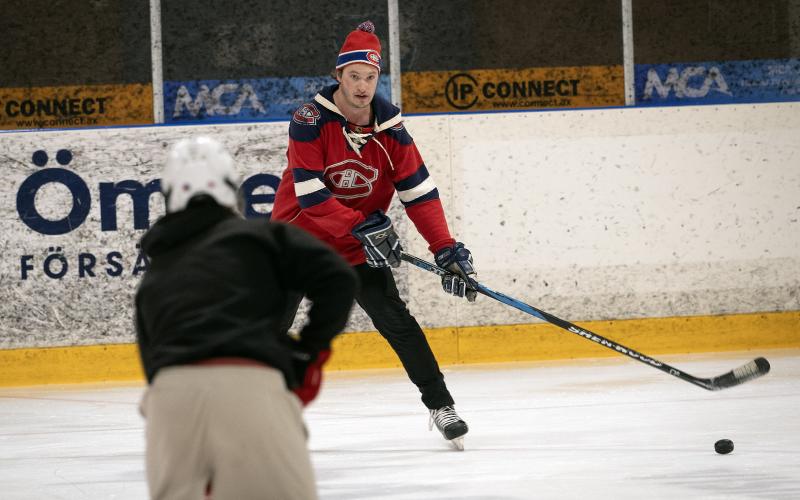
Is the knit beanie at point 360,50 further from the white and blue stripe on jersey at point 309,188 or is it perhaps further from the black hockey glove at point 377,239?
the black hockey glove at point 377,239

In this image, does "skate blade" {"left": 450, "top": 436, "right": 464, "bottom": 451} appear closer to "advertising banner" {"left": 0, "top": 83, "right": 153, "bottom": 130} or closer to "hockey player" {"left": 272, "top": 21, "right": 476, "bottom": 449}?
"hockey player" {"left": 272, "top": 21, "right": 476, "bottom": 449}

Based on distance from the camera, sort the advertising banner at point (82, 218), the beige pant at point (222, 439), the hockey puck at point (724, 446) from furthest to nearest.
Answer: the advertising banner at point (82, 218) < the hockey puck at point (724, 446) < the beige pant at point (222, 439)

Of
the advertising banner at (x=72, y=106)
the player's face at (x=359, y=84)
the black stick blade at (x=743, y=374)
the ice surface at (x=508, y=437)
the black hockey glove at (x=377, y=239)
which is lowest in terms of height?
the ice surface at (x=508, y=437)

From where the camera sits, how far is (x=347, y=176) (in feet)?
13.5

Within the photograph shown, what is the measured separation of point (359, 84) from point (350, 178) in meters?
0.31

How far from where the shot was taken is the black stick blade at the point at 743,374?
153 inches

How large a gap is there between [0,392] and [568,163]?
2972 millimetres

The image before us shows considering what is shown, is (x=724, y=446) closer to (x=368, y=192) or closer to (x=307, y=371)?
(x=368, y=192)

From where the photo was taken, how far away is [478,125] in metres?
6.41

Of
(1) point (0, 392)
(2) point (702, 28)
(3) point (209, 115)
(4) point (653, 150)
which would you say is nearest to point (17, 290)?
(1) point (0, 392)

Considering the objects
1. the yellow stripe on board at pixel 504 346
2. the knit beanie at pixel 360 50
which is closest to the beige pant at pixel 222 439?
the knit beanie at pixel 360 50

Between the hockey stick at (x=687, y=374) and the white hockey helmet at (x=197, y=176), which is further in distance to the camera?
the hockey stick at (x=687, y=374)

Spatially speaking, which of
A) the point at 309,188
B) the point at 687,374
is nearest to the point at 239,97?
the point at 309,188

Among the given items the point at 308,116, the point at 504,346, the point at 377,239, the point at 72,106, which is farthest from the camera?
the point at 72,106
